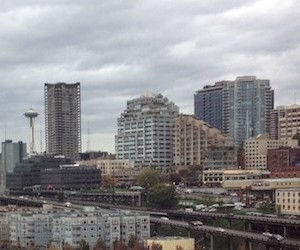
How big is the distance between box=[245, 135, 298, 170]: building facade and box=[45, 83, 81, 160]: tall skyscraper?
53.0 m

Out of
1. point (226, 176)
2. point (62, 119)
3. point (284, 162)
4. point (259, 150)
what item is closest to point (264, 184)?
point (284, 162)

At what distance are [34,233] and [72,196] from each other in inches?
1479

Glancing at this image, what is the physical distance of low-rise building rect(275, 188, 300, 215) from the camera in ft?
192

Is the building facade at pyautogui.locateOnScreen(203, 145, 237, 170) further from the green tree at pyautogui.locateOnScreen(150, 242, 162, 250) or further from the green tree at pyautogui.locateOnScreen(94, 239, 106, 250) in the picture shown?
the green tree at pyautogui.locateOnScreen(150, 242, 162, 250)

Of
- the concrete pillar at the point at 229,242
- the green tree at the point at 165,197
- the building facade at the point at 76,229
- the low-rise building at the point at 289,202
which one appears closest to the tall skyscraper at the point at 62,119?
the green tree at the point at 165,197

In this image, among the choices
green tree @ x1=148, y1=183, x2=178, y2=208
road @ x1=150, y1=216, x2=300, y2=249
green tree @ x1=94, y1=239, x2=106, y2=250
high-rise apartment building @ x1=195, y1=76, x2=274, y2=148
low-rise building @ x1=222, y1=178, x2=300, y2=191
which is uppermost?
high-rise apartment building @ x1=195, y1=76, x2=274, y2=148

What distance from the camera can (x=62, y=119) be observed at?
141000 mm

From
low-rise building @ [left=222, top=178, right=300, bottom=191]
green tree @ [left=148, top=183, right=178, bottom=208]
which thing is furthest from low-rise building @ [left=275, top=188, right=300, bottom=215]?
green tree @ [left=148, top=183, right=178, bottom=208]

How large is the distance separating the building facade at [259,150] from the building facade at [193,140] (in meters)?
2.87

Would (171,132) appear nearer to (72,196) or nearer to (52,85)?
(72,196)

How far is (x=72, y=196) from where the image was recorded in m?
85.9

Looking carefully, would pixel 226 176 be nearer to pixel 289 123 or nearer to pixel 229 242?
pixel 289 123

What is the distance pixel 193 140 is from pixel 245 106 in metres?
29.2

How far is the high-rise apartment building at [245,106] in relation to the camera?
124438mm
